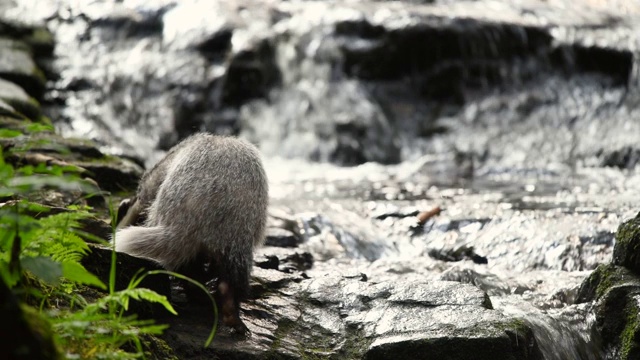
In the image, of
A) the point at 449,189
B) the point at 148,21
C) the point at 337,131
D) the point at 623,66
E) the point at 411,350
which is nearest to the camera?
the point at 411,350

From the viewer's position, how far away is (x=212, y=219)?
4.23 meters

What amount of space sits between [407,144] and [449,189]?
13.8 feet

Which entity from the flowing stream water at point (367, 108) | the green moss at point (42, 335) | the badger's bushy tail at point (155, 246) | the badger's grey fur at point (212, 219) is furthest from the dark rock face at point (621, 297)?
the green moss at point (42, 335)

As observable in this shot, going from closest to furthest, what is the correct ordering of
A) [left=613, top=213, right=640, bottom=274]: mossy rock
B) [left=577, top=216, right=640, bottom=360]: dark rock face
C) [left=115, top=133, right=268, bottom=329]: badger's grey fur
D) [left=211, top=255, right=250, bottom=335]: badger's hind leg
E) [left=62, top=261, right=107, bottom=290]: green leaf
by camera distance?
[left=62, top=261, right=107, bottom=290]: green leaf < [left=211, top=255, right=250, bottom=335]: badger's hind leg < [left=115, top=133, right=268, bottom=329]: badger's grey fur < [left=577, top=216, right=640, bottom=360]: dark rock face < [left=613, top=213, right=640, bottom=274]: mossy rock

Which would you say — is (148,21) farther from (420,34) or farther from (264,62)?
(420,34)

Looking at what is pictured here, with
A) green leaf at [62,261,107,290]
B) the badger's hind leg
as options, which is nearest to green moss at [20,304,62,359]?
green leaf at [62,261,107,290]

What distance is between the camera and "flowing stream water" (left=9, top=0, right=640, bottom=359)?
10.2 metres

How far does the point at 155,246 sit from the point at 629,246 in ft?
9.74

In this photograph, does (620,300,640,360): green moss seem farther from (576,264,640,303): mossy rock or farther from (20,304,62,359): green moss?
(20,304,62,359): green moss

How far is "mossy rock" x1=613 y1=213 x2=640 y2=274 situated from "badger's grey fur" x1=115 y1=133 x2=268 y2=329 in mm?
2343

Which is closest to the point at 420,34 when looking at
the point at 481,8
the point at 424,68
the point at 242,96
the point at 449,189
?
the point at 424,68

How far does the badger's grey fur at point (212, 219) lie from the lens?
13.6 ft

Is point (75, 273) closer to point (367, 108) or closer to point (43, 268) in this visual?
point (43, 268)

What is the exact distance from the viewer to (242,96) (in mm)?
15156
